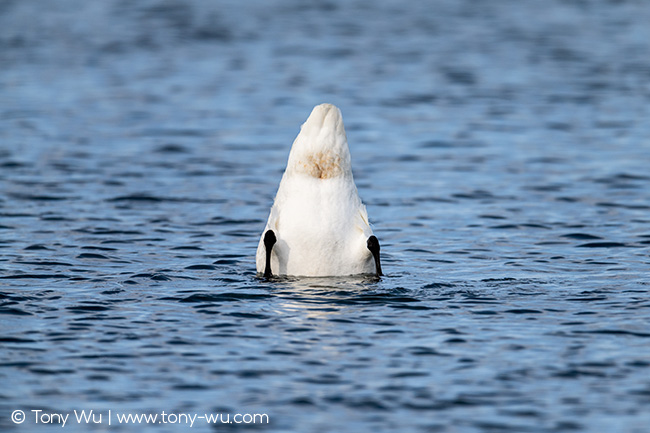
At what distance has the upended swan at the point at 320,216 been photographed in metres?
11.3

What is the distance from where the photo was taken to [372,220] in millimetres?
15562

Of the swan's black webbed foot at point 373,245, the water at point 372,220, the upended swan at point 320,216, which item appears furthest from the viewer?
the upended swan at point 320,216

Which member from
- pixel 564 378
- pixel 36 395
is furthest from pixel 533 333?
pixel 36 395

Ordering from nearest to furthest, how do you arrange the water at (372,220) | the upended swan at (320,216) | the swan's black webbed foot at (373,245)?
1. the water at (372,220)
2. the swan's black webbed foot at (373,245)
3. the upended swan at (320,216)

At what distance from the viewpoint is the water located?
8.52 m

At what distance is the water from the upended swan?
231mm

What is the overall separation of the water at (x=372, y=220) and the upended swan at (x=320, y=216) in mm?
231

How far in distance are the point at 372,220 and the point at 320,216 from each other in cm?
427

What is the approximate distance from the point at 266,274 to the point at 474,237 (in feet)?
12.1

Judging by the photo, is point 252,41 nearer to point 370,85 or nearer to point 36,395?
point 370,85

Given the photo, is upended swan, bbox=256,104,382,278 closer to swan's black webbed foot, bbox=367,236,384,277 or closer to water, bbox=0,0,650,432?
swan's black webbed foot, bbox=367,236,384,277

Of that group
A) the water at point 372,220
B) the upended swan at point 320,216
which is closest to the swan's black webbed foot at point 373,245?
the upended swan at point 320,216

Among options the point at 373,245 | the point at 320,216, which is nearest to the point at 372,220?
the point at 320,216

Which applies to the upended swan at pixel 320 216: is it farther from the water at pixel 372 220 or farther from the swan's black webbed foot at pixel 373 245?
the water at pixel 372 220
